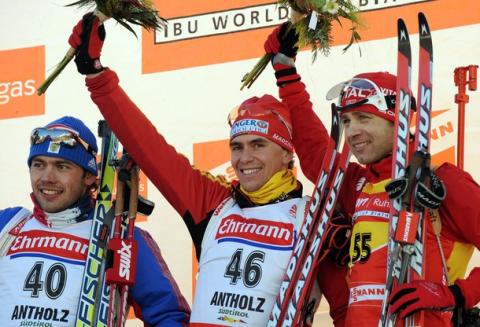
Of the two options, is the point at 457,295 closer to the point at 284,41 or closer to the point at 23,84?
the point at 284,41

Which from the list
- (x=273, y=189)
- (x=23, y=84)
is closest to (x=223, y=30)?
(x=23, y=84)

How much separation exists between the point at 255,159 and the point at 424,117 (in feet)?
2.11

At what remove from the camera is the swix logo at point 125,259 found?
456cm

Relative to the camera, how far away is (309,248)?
4.39 meters

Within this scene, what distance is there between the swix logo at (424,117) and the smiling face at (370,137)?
14 cm

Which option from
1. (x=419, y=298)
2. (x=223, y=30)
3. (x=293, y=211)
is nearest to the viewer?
(x=419, y=298)

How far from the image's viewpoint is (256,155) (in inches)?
182

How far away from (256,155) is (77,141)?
0.69 metres

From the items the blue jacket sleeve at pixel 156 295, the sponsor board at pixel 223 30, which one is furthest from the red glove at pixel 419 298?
the sponsor board at pixel 223 30

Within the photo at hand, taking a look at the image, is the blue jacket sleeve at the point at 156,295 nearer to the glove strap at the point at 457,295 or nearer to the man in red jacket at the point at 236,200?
the man in red jacket at the point at 236,200

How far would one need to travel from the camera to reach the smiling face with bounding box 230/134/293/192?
458cm

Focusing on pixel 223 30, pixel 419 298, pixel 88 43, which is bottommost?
pixel 419 298

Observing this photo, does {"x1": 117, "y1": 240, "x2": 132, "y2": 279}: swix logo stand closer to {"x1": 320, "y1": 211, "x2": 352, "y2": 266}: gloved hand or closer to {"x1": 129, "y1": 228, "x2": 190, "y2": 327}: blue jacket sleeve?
{"x1": 129, "y1": 228, "x2": 190, "y2": 327}: blue jacket sleeve

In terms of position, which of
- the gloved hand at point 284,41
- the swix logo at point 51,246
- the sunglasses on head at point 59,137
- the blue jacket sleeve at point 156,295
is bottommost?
the blue jacket sleeve at point 156,295
